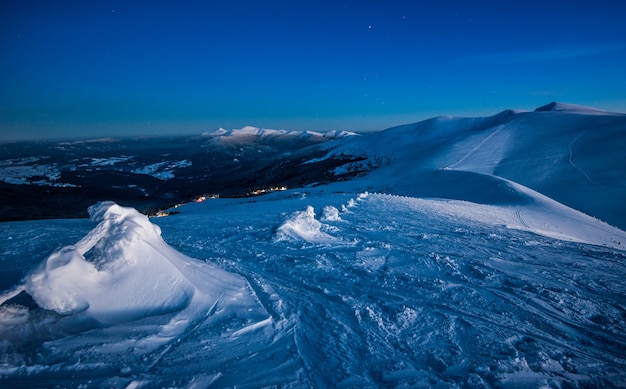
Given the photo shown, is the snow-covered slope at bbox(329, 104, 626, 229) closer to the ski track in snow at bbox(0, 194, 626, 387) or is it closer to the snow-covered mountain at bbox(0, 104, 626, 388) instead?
the snow-covered mountain at bbox(0, 104, 626, 388)

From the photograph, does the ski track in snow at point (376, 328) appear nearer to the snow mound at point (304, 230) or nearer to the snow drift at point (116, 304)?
the snow drift at point (116, 304)

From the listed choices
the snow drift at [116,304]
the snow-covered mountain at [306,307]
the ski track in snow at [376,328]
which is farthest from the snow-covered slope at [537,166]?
the snow drift at [116,304]

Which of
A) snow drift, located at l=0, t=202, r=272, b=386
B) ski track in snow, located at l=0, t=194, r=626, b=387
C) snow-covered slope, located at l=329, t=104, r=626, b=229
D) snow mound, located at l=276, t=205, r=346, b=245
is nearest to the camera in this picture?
ski track in snow, located at l=0, t=194, r=626, b=387

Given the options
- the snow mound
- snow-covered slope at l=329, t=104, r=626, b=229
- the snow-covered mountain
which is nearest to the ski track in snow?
the snow-covered mountain

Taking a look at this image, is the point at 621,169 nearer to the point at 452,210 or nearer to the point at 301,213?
the point at 452,210

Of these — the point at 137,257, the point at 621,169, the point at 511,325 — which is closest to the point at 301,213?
the point at 137,257

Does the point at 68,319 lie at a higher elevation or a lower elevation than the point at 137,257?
lower

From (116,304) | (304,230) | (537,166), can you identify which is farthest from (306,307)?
(537,166)

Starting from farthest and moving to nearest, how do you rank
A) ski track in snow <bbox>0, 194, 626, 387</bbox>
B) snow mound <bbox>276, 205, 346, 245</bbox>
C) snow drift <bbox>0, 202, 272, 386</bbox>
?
snow mound <bbox>276, 205, 346, 245</bbox>
snow drift <bbox>0, 202, 272, 386</bbox>
ski track in snow <bbox>0, 194, 626, 387</bbox>
